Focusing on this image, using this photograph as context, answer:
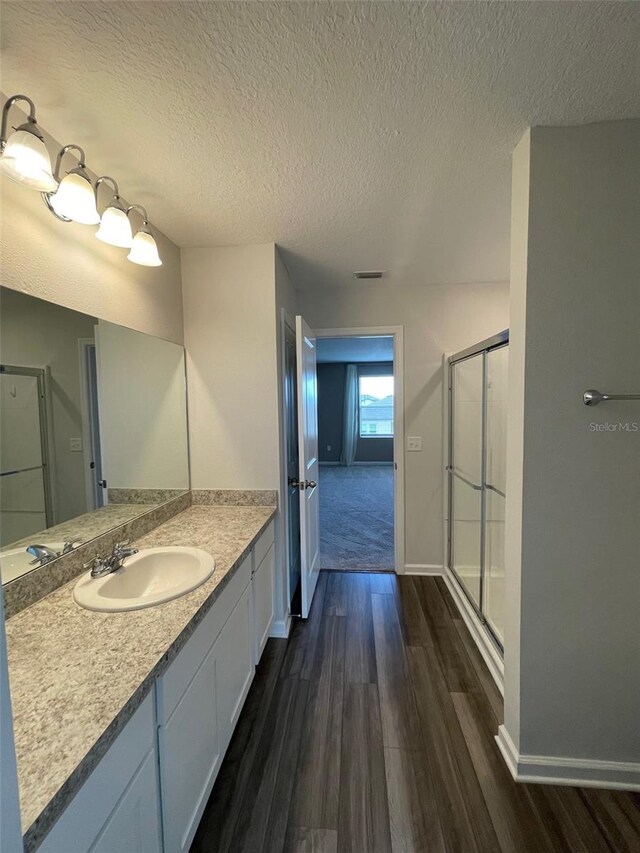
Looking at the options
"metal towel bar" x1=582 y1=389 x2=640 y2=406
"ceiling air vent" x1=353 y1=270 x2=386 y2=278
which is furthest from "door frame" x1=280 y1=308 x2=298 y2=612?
"metal towel bar" x1=582 y1=389 x2=640 y2=406

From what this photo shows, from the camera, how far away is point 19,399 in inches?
45.2

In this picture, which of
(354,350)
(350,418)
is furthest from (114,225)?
(350,418)

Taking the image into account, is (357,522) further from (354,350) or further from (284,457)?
(354,350)

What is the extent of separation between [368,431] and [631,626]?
7.04 m

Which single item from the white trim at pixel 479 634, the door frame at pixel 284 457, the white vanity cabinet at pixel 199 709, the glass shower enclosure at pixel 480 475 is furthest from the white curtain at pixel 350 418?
the white vanity cabinet at pixel 199 709

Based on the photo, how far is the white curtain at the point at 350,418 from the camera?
26.3 ft

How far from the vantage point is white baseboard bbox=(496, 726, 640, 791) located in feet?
4.44

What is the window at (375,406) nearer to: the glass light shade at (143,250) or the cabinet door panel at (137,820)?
the glass light shade at (143,250)

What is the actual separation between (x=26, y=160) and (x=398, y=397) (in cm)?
246

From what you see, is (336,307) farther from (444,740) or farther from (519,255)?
(444,740)

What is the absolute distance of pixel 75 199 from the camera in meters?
1.17

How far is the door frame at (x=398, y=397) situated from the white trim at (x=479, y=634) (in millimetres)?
441

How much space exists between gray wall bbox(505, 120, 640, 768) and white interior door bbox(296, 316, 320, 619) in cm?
118

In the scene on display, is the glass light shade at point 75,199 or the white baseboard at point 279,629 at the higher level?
the glass light shade at point 75,199
